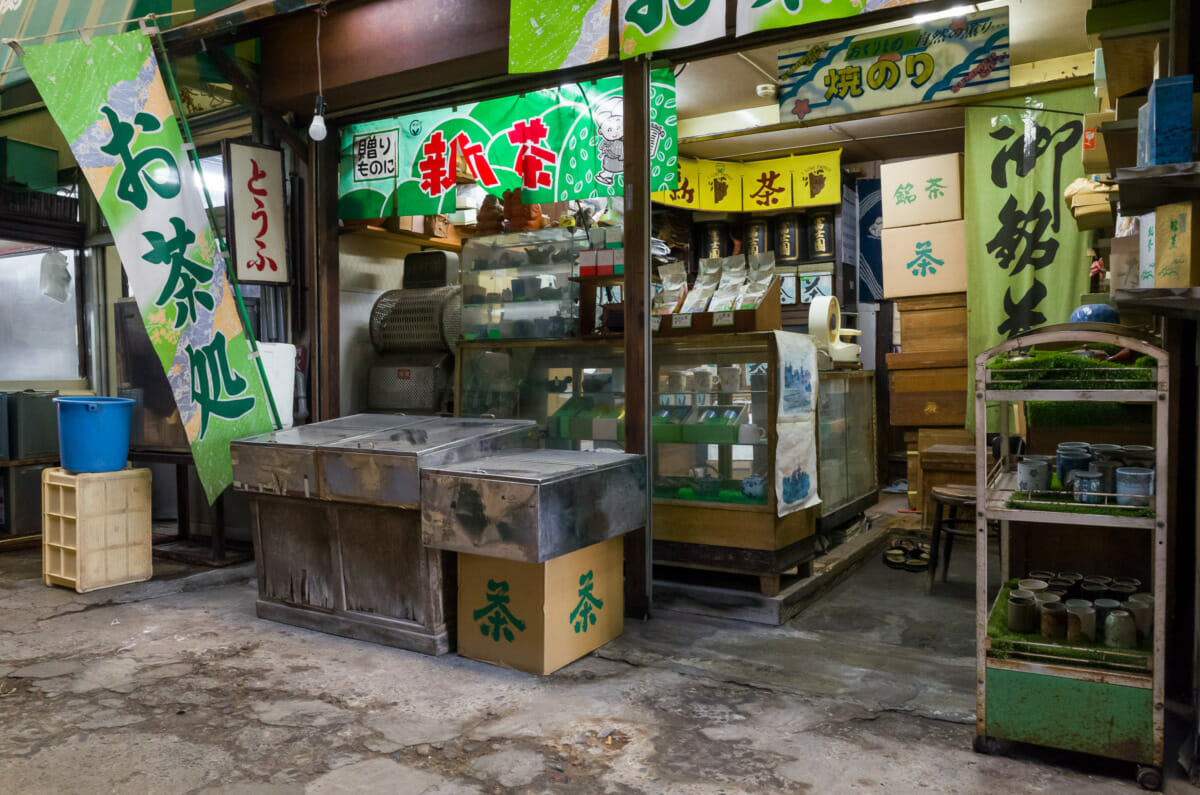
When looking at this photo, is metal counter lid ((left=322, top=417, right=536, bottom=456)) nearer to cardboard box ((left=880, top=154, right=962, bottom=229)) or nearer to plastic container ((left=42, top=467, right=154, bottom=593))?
plastic container ((left=42, top=467, right=154, bottom=593))

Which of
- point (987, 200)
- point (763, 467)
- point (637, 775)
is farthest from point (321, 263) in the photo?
point (987, 200)

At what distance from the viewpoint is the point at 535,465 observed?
4.07 metres

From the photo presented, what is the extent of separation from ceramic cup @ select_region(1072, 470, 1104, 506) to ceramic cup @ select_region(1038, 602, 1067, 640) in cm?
41

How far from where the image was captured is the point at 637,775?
2.91m

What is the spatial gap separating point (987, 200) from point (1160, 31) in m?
4.38

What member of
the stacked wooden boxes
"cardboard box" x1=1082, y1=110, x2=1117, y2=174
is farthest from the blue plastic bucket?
the stacked wooden boxes

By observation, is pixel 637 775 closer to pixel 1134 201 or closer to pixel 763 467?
pixel 763 467

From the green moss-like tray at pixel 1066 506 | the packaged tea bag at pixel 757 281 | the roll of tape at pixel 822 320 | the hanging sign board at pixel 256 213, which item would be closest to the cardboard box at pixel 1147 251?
the green moss-like tray at pixel 1066 506

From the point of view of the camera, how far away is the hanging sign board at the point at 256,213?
5.92 metres

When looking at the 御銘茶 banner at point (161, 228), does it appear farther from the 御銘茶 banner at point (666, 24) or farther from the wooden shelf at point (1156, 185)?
the wooden shelf at point (1156, 185)

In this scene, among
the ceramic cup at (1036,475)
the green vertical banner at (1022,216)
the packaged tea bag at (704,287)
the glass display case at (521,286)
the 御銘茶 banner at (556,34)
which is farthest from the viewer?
the green vertical banner at (1022,216)

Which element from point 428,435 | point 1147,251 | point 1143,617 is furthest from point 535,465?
point 1147,251

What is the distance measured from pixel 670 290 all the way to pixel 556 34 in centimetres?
175

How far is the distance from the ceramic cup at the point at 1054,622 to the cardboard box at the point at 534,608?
2.00 m
